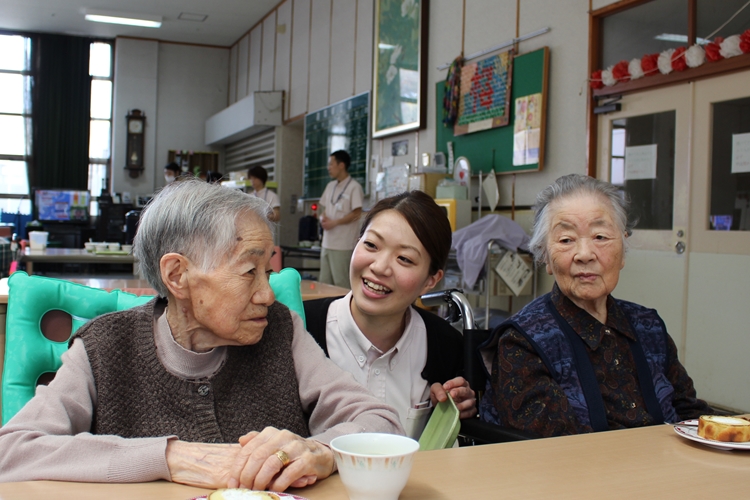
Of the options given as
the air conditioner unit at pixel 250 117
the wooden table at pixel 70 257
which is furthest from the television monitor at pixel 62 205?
the wooden table at pixel 70 257

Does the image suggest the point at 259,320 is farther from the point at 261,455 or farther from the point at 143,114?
the point at 143,114

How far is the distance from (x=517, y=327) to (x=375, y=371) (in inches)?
14.9

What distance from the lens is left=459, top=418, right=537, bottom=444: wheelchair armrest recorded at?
4.81ft

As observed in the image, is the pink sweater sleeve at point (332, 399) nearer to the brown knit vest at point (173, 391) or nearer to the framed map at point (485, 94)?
the brown knit vest at point (173, 391)

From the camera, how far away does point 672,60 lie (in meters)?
3.79

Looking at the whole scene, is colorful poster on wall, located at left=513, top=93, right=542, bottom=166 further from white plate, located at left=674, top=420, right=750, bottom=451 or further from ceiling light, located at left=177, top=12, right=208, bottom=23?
ceiling light, located at left=177, top=12, right=208, bottom=23

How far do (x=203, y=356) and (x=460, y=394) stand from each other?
0.67 metres

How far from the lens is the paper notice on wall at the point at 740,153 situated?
3.52 meters

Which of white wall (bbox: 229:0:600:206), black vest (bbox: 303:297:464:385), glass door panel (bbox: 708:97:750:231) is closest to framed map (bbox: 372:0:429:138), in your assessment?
white wall (bbox: 229:0:600:206)

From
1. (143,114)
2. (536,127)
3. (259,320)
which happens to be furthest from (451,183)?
(143,114)

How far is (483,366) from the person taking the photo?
1731 millimetres

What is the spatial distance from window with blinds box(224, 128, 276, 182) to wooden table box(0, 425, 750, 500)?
29.5ft

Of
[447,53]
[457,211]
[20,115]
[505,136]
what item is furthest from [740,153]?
[20,115]

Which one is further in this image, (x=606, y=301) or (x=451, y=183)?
(x=451, y=183)
